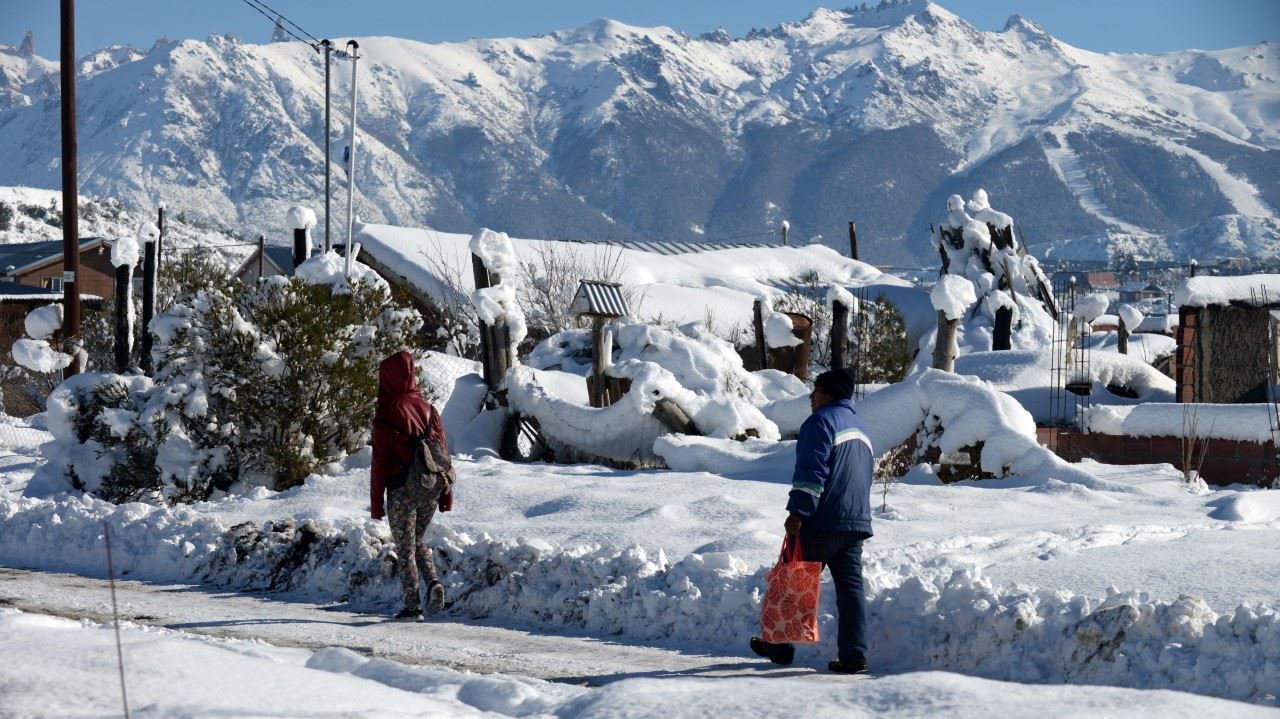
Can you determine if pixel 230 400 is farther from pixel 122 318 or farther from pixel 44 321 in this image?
pixel 44 321

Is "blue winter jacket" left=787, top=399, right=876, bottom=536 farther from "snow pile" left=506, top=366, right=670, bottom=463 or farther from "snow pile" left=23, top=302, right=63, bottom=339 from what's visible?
"snow pile" left=23, top=302, right=63, bottom=339

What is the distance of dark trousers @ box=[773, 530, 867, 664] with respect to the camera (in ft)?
25.6

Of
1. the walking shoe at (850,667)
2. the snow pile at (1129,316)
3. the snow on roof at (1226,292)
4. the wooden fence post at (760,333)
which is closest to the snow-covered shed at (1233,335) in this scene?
the snow on roof at (1226,292)

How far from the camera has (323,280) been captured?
52.4 feet

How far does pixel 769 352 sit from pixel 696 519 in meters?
13.1

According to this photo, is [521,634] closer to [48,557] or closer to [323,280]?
[48,557]

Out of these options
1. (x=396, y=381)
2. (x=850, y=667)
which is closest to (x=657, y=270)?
(x=396, y=381)

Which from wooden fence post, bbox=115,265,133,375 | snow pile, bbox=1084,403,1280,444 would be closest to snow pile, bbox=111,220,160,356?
wooden fence post, bbox=115,265,133,375

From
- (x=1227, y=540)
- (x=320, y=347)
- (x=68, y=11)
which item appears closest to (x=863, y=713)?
(x=1227, y=540)

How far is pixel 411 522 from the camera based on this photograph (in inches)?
382

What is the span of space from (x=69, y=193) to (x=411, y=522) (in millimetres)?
15208

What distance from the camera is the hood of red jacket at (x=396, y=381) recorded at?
9781 millimetres

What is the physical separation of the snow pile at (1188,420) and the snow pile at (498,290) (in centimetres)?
681

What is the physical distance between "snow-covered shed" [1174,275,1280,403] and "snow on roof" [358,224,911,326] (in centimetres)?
1395
